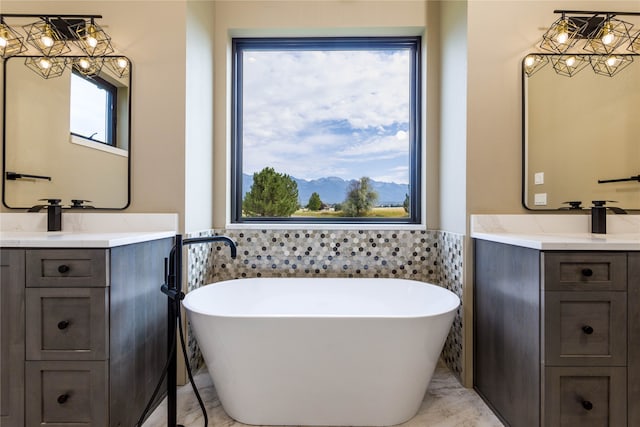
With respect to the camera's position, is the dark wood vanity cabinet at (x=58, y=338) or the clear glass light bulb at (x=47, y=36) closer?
the dark wood vanity cabinet at (x=58, y=338)

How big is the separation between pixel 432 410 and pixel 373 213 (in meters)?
1.36

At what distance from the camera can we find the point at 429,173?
2328 millimetres

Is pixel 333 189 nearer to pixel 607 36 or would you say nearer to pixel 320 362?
pixel 320 362

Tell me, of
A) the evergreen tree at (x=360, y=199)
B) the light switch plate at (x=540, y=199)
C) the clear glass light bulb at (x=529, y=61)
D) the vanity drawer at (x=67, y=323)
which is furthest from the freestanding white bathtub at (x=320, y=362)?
the clear glass light bulb at (x=529, y=61)

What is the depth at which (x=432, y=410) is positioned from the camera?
167 cm

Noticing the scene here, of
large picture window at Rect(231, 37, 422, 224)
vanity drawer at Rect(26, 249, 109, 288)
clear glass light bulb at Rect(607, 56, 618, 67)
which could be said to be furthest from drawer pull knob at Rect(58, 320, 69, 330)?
clear glass light bulb at Rect(607, 56, 618, 67)

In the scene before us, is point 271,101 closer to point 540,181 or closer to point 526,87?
point 526,87

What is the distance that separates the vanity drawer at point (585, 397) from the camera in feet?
4.20

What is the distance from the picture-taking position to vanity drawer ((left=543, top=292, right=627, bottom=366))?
1.28m

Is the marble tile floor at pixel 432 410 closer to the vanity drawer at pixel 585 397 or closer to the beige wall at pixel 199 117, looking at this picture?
the vanity drawer at pixel 585 397

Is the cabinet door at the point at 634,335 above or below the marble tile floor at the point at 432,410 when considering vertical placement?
above

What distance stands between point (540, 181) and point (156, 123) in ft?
7.65

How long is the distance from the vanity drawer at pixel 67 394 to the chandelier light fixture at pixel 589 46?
2700 millimetres

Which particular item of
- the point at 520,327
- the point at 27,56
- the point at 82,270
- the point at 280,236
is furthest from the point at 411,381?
the point at 27,56
